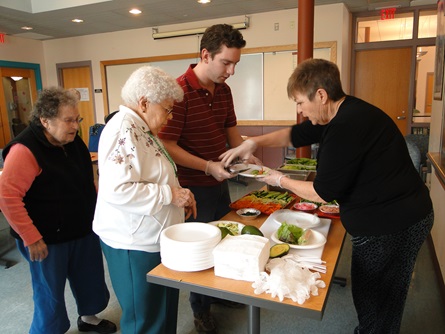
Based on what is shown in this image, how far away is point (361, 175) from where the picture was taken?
4.36 ft

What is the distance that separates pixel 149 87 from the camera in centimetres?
138

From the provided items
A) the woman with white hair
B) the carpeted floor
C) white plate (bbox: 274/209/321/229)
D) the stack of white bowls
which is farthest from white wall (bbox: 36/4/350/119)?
the stack of white bowls

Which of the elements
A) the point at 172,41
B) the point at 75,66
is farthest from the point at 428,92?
the point at 75,66

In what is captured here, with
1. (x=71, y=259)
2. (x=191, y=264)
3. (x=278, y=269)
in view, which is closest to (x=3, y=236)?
(x=71, y=259)

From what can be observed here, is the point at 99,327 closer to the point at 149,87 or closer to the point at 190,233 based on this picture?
the point at 190,233

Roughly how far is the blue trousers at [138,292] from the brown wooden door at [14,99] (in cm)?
673

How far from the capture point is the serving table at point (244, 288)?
1.03m

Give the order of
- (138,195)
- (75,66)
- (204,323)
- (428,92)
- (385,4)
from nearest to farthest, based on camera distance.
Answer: (138,195) → (204,323) → (385,4) → (428,92) → (75,66)

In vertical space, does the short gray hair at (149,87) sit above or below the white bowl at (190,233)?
above

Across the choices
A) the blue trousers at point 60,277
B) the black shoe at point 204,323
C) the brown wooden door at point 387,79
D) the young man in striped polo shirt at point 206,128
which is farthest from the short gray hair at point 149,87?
the brown wooden door at point 387,79

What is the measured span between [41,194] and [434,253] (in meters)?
2.94

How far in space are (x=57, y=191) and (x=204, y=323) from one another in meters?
1.12

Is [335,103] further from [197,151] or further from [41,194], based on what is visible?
[41,194]

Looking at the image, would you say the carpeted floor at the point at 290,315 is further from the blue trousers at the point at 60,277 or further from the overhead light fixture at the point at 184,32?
the overhead light fixture at the point at 184,32
